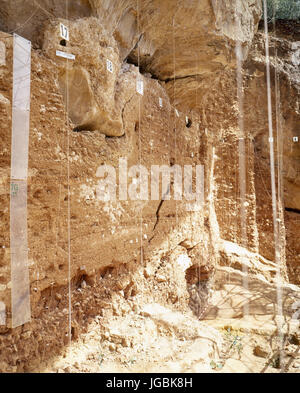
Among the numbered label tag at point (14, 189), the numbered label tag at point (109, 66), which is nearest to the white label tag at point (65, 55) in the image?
the numbered label tag at point (109, 66)

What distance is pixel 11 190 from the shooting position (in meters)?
2.55

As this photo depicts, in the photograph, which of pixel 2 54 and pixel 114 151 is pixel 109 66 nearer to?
pixel 114 151

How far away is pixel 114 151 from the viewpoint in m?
3.81

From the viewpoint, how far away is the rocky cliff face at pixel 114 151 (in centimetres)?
279

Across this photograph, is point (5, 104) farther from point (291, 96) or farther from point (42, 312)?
point (291, 96)

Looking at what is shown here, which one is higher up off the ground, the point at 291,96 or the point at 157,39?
the point at 291,96

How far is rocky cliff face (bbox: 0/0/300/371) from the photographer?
110 inches

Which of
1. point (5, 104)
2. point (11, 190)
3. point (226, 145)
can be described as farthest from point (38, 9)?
point (226, 145)

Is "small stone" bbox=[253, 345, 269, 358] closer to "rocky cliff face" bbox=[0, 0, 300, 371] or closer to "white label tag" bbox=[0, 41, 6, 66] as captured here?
"rocky cliff face" bbox=[0, 0, 300, 371]

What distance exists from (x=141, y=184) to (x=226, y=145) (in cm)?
525

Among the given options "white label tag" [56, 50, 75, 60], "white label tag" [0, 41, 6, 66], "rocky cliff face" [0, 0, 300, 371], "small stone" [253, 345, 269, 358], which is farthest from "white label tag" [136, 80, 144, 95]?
"small stone" [253, 345, 269, 358]

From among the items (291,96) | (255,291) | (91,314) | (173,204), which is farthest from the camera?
(291,96)

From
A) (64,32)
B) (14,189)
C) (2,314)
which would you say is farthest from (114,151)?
(2,314)

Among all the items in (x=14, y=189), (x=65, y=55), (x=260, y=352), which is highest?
(x=65, y=55)
